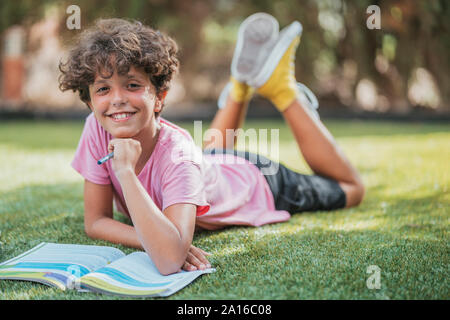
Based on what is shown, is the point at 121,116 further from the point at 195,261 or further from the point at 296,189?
the point at 296,189

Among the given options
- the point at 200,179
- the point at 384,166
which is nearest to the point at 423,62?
the point at 384,166

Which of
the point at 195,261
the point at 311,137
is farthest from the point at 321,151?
the point at 195,261

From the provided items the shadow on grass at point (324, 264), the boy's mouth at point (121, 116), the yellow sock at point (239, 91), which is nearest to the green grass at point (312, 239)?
the shadow on grass at point (324, 264)

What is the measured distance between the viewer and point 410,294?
128cm

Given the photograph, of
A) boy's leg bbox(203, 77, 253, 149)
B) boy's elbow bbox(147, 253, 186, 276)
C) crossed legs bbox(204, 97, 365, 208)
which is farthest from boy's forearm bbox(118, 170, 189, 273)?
boy's leg bbox(203, 77, 253, 149)

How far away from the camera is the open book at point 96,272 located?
1.34 metres

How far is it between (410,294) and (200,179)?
2.72ft

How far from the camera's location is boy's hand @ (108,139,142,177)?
148cm

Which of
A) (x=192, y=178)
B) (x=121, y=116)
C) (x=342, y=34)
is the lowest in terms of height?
(x=192, y=178)

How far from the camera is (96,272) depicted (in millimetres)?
1424

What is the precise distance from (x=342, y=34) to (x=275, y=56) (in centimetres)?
698

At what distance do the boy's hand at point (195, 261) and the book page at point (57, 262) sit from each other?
11.2 inches

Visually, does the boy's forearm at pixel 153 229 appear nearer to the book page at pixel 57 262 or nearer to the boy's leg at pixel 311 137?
the book page at pixel 57 262
